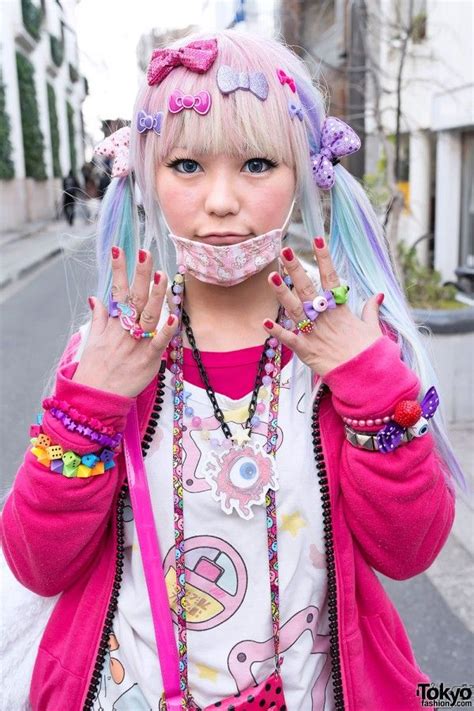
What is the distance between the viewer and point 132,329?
3.50 feet

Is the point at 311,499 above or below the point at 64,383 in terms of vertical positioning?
below

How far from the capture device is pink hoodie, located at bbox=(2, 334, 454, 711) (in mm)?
1044

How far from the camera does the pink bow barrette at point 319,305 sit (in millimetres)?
1066

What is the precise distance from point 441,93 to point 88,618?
8.83 m

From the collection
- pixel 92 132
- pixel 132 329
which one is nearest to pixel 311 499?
pixel 132 329

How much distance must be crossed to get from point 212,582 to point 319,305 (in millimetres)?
497

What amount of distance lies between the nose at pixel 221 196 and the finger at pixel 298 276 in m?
0.13

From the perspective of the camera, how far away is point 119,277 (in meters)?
1.08

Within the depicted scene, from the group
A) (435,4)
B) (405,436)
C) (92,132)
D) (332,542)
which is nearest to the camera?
(405,436)

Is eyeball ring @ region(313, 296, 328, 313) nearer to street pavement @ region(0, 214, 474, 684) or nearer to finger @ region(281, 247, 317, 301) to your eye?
finger @ region(281, 247, 317, 301)

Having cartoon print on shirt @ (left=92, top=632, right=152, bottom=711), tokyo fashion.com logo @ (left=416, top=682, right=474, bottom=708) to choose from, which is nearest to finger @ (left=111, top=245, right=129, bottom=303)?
cartoon print on shirt @ (left=92, top=632, right=152, bottom=711)

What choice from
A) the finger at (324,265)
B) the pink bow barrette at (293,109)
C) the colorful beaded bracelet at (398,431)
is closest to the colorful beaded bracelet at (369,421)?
the colorful beaded bracelet at (398,431)

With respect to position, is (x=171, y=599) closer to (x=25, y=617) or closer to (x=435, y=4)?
(x=25, y=617)

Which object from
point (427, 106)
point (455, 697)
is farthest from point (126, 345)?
point (427, 106)
